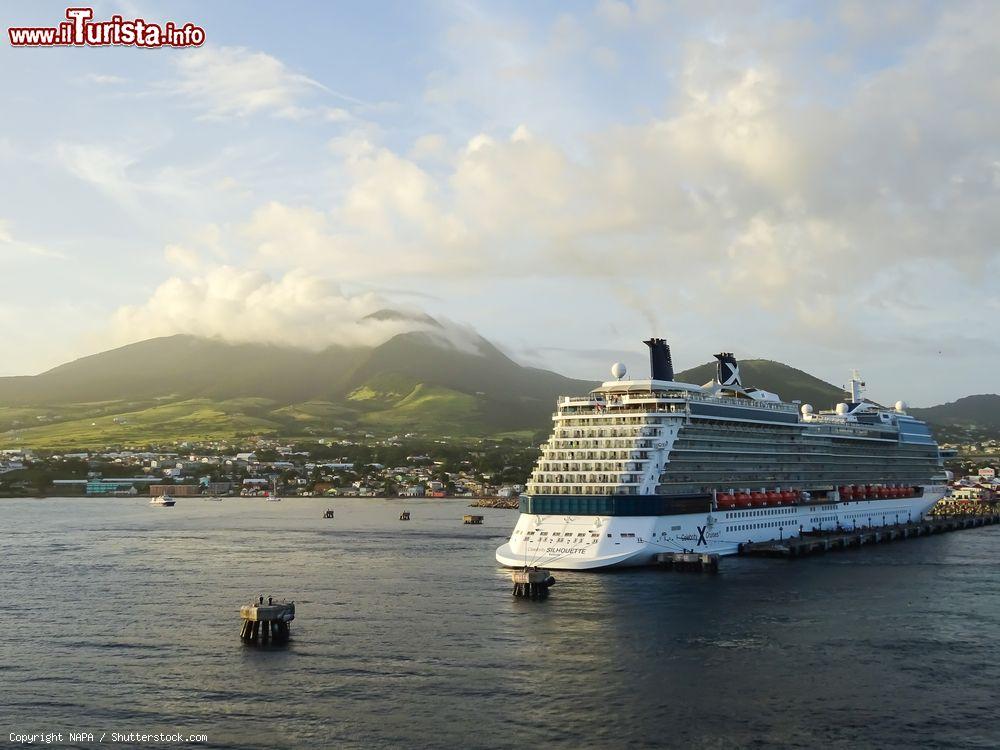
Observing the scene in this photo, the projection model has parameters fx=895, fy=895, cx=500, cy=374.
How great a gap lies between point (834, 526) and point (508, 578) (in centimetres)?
5132

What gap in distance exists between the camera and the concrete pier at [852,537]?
90.2 meters

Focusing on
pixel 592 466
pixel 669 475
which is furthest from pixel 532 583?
pixel 669 475

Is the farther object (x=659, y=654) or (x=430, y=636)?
(x=430, y=636)

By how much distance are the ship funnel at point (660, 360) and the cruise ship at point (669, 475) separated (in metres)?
0.11

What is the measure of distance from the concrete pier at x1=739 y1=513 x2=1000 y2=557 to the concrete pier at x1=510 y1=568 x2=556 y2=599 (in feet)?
100

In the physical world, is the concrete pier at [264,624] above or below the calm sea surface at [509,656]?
above

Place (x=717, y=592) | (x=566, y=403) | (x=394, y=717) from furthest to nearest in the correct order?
1. (x=566, y=403)
2. (x=717, y=592)
3. (x=394, y=717)

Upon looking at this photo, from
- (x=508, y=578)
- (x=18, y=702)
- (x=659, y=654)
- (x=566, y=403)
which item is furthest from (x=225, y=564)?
(x=659, y=654)

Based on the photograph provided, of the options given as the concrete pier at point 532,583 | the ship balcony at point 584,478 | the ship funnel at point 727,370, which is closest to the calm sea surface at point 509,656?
the concrete pier at point 532,583

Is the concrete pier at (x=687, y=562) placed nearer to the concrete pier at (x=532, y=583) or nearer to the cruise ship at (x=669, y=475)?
the cruise ship at (x=669, y=475)

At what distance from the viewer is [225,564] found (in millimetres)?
92938

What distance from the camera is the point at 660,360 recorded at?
90625 millimetres

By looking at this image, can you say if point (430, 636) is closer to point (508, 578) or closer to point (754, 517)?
point (508, 578)

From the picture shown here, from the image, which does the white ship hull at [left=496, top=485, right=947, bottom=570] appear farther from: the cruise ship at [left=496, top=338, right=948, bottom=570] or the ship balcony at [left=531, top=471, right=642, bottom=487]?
the ship balcony at [left=531, top=471, right=642, bottom=487]
